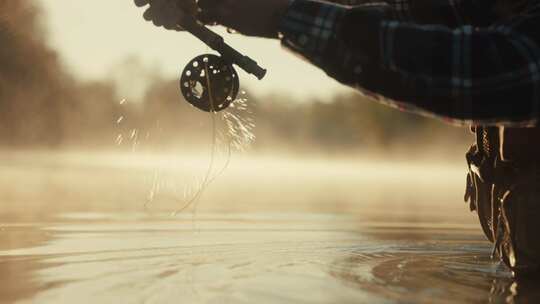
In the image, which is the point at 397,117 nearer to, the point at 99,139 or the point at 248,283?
the point at 99,139

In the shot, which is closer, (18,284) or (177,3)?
(177,3)

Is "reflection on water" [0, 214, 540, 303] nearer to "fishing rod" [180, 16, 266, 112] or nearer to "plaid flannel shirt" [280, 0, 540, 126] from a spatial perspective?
"fishing rod" [180, 16, 266, 112]

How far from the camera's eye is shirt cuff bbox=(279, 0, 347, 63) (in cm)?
220

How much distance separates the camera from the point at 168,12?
2.60 metres

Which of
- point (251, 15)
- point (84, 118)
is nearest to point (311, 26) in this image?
point (251, 15)

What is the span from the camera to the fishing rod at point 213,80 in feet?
9.54

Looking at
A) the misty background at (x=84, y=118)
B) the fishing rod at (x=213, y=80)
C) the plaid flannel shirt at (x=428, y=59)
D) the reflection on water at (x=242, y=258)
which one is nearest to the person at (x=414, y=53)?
the plaid flannel shirt at (x=428, y=59)

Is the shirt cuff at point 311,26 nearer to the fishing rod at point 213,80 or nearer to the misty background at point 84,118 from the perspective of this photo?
the fishing rod at point 213,80

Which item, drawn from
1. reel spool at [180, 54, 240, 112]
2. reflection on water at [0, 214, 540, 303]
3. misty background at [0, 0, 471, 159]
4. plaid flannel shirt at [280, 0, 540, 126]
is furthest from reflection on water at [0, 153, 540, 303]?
misty background at [0, 0, 471, 159]

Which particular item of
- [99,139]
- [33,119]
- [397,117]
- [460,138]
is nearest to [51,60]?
[33,119]

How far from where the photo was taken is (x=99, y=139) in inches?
1660

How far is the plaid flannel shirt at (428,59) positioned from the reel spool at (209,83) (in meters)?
0.73

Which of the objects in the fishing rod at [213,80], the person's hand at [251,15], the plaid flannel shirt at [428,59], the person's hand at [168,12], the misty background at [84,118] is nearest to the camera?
the plaid flannel shirt at [428,59]

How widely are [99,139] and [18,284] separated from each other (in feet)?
131
